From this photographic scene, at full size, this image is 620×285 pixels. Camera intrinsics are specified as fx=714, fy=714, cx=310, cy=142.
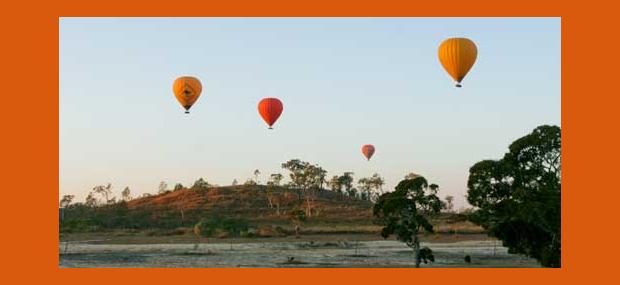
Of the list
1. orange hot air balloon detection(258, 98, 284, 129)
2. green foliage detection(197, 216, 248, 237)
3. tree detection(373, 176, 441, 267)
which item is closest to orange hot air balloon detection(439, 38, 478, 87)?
tree detection(373, 176, 441, 267)

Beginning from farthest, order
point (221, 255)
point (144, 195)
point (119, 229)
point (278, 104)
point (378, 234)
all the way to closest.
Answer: point (144, 195) → point (119, 229) → point (378, 234) → point (278, 104) → point (221, 255)

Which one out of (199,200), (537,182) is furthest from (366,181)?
(537,182)

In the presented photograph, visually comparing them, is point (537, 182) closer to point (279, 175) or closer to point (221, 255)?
point (221, 255)

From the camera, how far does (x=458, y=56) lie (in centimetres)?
5553

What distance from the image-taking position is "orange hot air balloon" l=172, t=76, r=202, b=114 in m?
68.9

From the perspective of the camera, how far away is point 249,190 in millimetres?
152250

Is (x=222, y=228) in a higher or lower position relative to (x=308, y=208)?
lower

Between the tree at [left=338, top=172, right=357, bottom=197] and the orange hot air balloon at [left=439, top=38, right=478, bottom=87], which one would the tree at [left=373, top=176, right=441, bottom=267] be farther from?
the tree at [left=338, top=172, right=357, bottom=197]

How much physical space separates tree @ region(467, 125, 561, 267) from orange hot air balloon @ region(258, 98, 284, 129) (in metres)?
→ 33.0

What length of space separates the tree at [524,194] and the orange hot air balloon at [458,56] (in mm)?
14212

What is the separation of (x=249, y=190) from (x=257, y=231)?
55.6 m

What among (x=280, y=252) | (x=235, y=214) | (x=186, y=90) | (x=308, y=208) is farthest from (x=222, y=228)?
(x=308, y=208)

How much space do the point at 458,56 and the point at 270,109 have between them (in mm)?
→ 23738

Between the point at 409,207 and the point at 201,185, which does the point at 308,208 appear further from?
the point at 409,207
